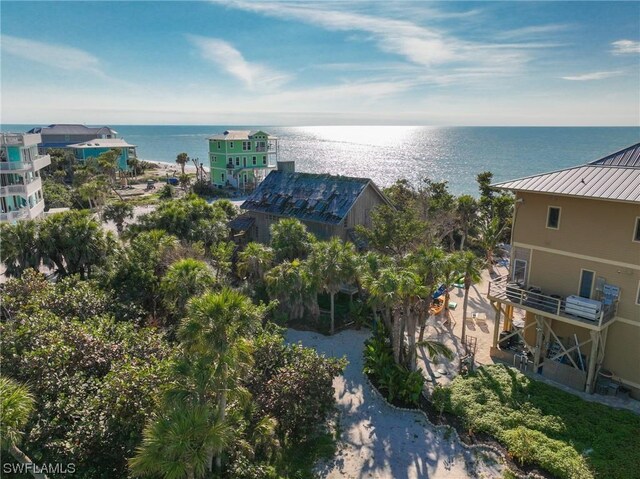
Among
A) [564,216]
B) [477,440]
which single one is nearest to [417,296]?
[477,440]

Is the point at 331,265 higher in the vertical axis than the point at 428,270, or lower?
lower

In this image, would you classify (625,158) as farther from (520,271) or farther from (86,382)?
(86,382)

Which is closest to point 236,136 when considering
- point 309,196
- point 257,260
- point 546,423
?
point 309,196

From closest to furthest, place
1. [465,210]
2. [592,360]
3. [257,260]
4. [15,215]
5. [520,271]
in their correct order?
1. [592,360]
2. [520,271]
3. [257,260]
4. [15,215]
5. [465,210]

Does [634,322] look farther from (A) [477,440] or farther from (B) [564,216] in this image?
(A) [477,440]

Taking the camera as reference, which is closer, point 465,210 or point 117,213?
point 465,210

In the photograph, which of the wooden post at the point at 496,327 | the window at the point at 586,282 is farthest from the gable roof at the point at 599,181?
the wooden post at the point at 496,327
